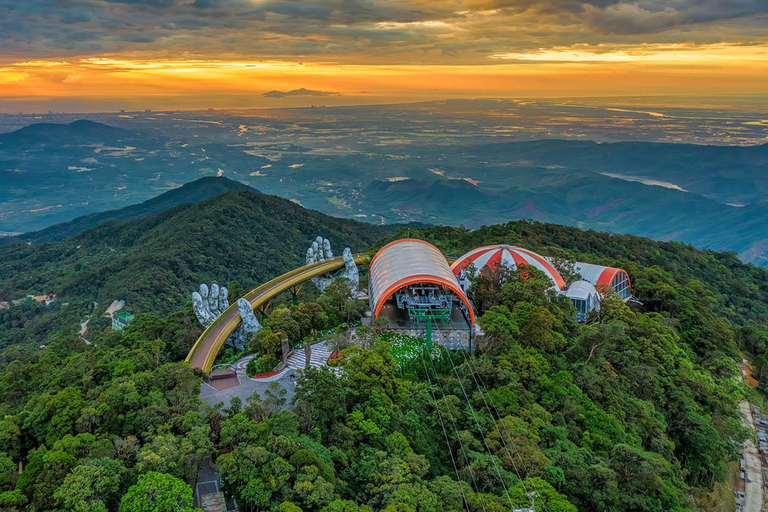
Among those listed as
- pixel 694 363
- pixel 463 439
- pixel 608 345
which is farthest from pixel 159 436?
pixel 694 363

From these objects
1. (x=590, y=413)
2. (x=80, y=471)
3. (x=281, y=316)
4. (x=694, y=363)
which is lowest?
(x=694, y=363)

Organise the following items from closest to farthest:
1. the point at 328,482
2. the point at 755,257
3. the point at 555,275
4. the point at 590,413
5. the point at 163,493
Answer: the point at 163,493 → the point at 328,482 → the point at 590,413 → the point at 555,275 → the point at 755,257

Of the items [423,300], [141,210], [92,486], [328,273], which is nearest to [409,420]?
[423,300]

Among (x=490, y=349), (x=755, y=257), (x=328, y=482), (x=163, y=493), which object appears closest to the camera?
(x=163, y=493)

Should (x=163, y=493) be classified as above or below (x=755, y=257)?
above

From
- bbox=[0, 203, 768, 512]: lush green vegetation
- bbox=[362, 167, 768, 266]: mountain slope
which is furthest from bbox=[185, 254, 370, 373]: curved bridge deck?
bbox=[362, 167, 768, 266]: mountain slope

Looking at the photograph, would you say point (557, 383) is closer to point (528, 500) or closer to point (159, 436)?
point (528, 500)

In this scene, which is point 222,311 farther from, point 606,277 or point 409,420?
point 606,277

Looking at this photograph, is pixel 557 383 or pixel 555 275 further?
pixel 555 275

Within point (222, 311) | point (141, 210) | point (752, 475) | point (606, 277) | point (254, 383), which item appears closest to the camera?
point (254, 383)
